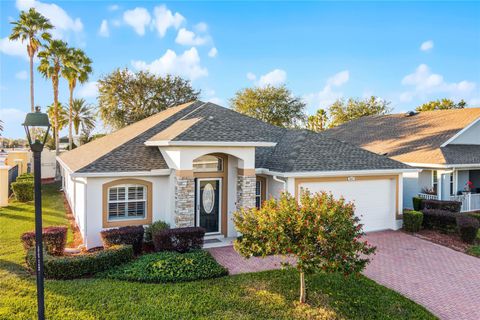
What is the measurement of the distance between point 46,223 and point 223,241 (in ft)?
29.9

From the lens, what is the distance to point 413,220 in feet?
51.4

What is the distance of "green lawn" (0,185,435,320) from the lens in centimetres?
756

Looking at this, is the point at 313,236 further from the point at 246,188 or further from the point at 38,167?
the point at 246,188

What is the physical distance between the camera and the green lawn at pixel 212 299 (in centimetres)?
756

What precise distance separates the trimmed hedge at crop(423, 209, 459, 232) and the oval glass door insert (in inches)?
409

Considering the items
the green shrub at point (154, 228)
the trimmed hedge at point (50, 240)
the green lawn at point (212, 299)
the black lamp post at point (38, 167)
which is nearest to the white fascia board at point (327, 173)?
the green lawn at point (212, 299)

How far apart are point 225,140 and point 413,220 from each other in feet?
31.7

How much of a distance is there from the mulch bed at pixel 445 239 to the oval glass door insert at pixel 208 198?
9.38m

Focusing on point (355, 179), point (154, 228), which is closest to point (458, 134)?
point (355, 179)

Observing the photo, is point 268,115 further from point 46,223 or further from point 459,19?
point 46,223

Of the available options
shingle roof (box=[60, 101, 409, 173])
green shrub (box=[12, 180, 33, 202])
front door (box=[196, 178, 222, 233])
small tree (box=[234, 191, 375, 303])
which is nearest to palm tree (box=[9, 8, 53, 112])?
green shrub (box=[12, 180, 33, 202])

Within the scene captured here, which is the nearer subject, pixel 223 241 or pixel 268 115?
pixel 223 241

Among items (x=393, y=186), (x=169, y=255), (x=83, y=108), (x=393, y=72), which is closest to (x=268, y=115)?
(x=393, y=72)

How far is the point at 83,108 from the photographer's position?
47.1 m
